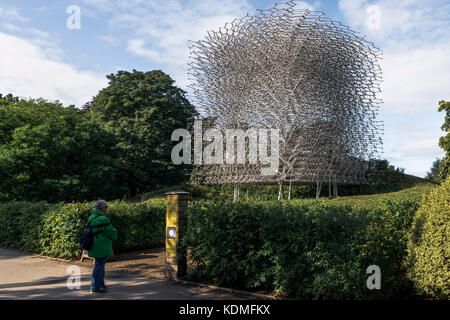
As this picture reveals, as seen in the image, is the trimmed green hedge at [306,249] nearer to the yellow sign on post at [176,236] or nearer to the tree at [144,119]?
the yellow sign on post at [176,236]

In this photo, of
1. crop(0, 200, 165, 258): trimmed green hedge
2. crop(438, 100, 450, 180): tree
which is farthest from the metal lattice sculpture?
crop(0, 200, 165, 258): trimmed green hedge

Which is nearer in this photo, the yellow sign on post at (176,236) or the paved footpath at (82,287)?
the paved footpath at (82,287)

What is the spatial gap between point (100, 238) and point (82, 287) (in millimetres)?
1130

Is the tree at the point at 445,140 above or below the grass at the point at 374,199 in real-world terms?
above

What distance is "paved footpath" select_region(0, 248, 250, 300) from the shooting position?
6238 millimetres

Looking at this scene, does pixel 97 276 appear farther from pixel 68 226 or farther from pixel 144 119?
pixel 144 119

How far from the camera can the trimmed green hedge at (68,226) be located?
10.2 m

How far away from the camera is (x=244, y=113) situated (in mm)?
27672

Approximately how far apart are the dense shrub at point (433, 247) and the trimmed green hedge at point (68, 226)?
7941mm

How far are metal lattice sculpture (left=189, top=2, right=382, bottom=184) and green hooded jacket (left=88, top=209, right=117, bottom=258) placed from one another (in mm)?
19805

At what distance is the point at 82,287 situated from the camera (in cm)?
689

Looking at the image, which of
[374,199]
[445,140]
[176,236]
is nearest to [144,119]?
[374,199]

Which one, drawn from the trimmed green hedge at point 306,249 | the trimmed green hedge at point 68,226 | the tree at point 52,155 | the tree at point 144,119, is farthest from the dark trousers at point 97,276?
the tree at point 144,119

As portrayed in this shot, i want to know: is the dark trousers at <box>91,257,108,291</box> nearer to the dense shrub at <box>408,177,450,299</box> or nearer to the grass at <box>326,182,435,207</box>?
the dense shrub at <box>408,177,450,299</box>
